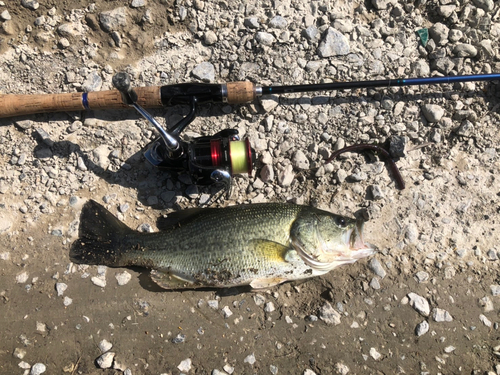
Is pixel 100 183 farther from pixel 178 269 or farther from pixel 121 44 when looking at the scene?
pixel 121 44

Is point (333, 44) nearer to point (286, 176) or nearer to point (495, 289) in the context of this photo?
point (286, 176)

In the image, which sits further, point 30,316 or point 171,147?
point 30,316

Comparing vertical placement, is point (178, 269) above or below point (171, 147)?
below

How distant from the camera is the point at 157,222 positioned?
3.62m

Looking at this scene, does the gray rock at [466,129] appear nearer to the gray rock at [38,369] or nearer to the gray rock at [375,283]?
the gray rock at [375,283]

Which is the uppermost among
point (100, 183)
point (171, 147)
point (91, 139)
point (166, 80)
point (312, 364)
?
point (166, 80)

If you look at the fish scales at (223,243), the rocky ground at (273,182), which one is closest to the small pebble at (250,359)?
the rocky ground at (273,182)

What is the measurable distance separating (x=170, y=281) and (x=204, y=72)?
225 centimetres

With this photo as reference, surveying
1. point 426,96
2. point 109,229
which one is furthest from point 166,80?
point 426,96

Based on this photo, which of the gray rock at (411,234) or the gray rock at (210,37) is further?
the gray rock at (210,37)

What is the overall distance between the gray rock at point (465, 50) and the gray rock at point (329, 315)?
307cm

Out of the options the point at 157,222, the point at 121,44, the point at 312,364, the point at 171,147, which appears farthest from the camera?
the point at 121,44

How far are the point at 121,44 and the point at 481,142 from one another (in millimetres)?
4140

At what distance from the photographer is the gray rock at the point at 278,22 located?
378 centimetres
